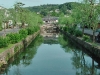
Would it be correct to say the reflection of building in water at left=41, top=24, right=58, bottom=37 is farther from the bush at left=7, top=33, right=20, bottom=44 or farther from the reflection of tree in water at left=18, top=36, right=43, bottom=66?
the bush at left=7, top=33, right=20, bottom=44

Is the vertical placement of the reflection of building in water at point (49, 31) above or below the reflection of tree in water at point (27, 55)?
below

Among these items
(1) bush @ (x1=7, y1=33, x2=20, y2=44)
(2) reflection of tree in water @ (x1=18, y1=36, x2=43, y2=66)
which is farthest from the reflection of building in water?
(1) bush @ (x1=7, y1=33, x2=20, y2=44)

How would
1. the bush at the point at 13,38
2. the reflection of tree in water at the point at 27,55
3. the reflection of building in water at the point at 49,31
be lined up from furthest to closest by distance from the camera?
the reflection of building in water at the point at 49,31
the bush at the point at 13,38
the reflection of tree in water at the point at 27,55

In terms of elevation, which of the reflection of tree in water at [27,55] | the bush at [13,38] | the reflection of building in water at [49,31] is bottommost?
the reflection of building in water at [49,31]

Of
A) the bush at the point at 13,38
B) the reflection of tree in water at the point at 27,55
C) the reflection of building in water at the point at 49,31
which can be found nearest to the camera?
the reflection of tree in water at the point at 27,55

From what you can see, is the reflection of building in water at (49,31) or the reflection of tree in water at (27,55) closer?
the reflection of tree in water at (27,55)

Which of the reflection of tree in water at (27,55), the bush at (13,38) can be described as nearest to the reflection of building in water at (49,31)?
the reflection of tree in water at (27,55)

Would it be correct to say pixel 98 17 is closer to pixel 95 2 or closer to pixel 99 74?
pixel 95 2

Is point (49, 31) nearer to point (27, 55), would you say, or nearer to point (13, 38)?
point (13, 38)

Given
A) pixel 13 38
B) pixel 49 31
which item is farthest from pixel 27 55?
pixel 49 31

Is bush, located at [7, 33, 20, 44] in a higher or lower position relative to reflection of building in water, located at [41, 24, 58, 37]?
higher

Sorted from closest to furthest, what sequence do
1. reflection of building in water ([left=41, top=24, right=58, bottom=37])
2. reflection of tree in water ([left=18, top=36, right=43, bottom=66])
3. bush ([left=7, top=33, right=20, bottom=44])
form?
reflection of tree in water ([left=18, top=36, right=43, bottom=66]), bush ([left=7, top=33, right=20, bottom=44]), reflection of building in water ([left=41, top=24, right=58, bottom=37])

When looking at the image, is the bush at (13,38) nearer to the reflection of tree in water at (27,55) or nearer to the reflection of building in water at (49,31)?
the reflection of tree in water at (27,55)

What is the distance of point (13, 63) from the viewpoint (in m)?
24.5
